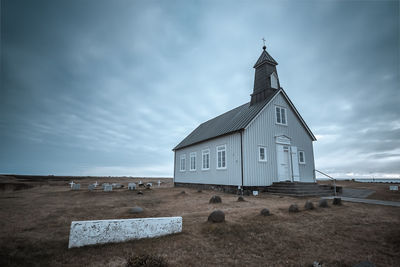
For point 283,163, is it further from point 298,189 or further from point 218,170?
point 218,170

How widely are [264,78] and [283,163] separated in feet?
24.8

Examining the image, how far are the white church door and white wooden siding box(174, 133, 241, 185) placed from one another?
3.51 meters

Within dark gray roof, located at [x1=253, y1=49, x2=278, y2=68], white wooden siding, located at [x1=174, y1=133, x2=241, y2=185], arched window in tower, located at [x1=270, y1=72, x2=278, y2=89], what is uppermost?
dark gray roof, located at [x1=253, y1=49, x2=278, y2=68]

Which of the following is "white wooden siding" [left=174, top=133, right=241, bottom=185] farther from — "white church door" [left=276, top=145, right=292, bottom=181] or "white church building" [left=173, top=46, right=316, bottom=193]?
"white church door" [left=276, top=145, right=292, bottom=181]

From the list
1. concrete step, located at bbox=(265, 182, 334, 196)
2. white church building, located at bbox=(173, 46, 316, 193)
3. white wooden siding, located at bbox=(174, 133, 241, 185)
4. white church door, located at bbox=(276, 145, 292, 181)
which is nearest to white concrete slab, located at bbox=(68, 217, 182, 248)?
white church building, located at bbox=(173, 46, 316, 193)

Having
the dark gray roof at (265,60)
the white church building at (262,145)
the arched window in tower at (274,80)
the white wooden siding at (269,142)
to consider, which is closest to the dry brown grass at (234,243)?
the white wooden siding at (269,142)

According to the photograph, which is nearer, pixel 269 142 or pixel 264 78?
pixel 269 142

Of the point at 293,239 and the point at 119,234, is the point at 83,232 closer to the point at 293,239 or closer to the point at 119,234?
the point at 119,234

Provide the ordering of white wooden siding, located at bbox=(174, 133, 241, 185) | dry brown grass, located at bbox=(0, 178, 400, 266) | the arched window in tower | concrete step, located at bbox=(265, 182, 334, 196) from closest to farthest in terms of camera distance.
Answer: dry brown grass, located at bbox=(0, 178, 400, 266) < concrete step, located at bbox=(265, 182, 334, 196) < white wooden siding, located at bbox=(174, 133, 241, 185) < the arched window in tower

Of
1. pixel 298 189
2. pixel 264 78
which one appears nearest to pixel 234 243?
pixel 298 189

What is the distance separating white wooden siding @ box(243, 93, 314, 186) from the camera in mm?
14075

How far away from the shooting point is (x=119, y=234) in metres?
4.18

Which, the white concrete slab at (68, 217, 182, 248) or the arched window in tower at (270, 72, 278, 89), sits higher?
the arched window in tower at (270, 72, 278, 89)

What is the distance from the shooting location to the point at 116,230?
164 inches
